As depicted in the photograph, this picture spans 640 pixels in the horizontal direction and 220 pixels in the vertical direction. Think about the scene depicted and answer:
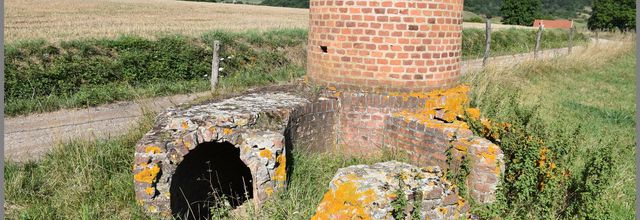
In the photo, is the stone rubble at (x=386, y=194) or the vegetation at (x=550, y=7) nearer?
the stone rubble at (x=386, y=194)

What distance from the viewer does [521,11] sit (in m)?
75.4

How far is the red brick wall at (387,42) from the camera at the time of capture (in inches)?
207

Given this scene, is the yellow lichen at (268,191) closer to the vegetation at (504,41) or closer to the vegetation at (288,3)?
the vegetation at (504,41)

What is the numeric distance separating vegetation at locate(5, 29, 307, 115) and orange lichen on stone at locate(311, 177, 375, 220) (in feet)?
22.4

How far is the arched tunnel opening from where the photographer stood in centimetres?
472

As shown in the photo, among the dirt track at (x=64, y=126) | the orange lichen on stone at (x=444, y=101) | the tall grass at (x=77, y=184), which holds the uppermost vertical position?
the orange lichen on stone at (x=444, y=101)

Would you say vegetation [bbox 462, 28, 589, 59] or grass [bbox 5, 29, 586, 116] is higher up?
vegetation [bbox 462, 28, 589, 59]

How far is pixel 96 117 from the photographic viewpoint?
9.85m

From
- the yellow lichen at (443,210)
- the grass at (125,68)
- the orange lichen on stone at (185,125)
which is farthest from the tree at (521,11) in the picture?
the orange lichen on stone at (185,125)

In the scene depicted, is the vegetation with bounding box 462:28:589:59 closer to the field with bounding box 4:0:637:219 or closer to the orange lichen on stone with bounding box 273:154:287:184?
the field with bounding box 4:0:637:219

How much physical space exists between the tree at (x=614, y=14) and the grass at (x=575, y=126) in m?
59.0

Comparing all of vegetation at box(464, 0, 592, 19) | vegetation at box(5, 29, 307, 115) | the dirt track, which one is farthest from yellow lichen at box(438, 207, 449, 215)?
vegetation at box(464, 0, 592, 19)

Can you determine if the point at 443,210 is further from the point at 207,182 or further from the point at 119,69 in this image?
the point at 119,69

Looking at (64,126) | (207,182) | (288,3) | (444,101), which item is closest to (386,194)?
(444,101)
